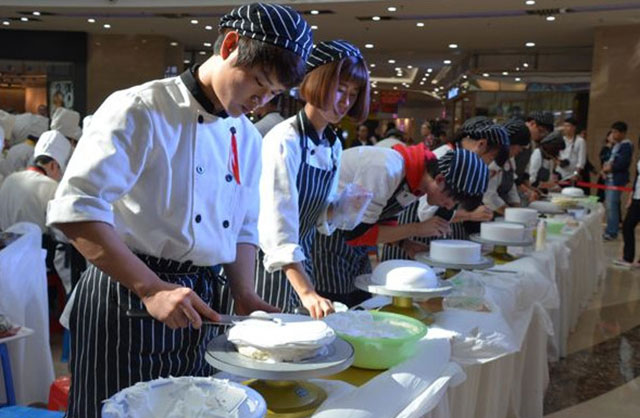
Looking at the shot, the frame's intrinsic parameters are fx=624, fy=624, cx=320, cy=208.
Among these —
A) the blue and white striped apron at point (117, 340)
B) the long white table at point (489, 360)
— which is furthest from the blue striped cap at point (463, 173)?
the blue and white striped apron at point (117, 340)

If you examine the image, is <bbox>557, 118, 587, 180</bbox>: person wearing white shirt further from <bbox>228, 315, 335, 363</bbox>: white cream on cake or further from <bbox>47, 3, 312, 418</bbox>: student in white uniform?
<bbox>228, 315, 335, 363</bbox>: white cream on cake

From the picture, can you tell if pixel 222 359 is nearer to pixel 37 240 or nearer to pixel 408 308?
pixel 408 308

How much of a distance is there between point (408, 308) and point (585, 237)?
299cm

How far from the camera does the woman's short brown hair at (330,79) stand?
1501mm

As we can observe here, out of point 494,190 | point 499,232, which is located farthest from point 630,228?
point 499,232

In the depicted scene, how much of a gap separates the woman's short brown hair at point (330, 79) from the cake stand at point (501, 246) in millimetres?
1239

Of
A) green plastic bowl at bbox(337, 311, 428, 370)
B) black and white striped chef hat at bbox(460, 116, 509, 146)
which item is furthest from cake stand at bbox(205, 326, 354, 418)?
black and white striped chef hat at bbox(460, 116, 509, 146)

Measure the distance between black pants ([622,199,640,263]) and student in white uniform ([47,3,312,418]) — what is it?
582 cm

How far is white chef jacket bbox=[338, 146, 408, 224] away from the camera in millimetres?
1980

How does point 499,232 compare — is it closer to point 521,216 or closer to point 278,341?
point 521,216

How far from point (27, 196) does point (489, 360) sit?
8.93 feet

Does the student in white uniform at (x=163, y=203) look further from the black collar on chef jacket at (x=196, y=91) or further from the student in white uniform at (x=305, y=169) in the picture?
the student in white uniform at (x=305, y=169)

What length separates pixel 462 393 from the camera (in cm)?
162

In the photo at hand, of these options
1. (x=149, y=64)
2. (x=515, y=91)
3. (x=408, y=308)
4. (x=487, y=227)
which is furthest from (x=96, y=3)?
(x=408, y=308)
